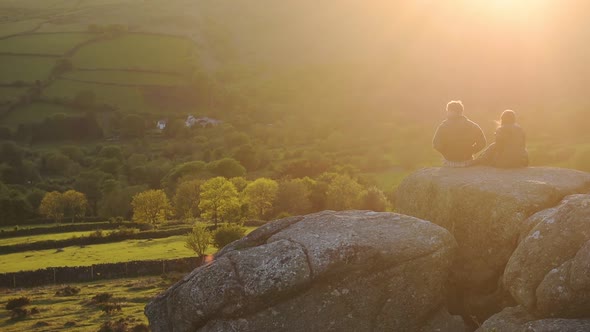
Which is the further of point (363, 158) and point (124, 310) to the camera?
point (363, 158)

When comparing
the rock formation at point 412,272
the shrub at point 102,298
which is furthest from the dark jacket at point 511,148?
the shrub at point 102,298

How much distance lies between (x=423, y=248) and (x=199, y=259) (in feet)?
174

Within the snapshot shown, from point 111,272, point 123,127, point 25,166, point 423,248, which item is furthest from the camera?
point 123,127

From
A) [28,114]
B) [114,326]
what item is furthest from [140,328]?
[28,114]

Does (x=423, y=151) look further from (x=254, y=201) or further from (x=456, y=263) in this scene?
(x=456, y=263)

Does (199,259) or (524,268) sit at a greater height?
(524,268)

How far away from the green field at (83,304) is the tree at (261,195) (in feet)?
141

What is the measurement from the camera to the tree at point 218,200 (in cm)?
9062

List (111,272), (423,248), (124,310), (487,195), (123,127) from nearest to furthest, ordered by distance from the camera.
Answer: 1. (423,248)
2. (487,195)
3. (124,310)
4. (111,272)
5. (123,127)

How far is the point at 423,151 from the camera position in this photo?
154500 millimetres

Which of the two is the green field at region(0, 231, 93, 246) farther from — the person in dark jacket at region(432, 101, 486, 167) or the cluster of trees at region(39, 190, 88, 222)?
the person in dark jacket at region(432, 101, 486, 167)

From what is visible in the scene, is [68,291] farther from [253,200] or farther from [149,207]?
[253,200]

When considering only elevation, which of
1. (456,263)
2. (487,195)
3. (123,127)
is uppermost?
(123,127)

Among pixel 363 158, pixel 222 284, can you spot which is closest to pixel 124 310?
pixel 222 284
